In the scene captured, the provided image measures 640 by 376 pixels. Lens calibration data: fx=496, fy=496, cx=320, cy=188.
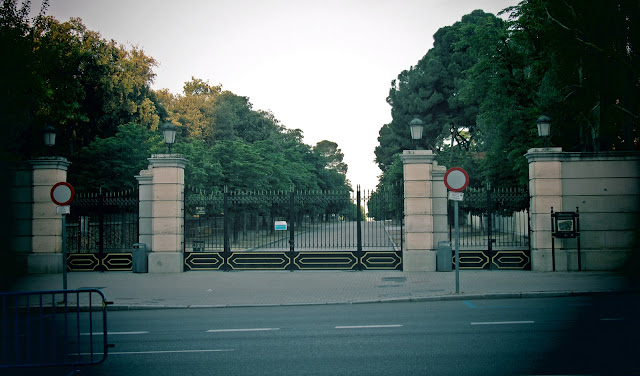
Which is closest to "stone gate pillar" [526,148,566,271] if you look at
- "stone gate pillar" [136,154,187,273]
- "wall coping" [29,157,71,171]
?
"stone gate pillar" [136,154,187,273]

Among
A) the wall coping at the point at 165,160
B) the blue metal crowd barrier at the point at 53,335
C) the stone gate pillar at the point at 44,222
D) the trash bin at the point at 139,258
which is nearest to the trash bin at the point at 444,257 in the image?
the wall coping at the point at 165,160

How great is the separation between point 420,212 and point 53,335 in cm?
1194

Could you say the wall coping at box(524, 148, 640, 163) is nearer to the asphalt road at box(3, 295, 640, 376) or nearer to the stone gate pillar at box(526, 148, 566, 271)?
the stone gate pillar at box(526, 148, 566, 271)

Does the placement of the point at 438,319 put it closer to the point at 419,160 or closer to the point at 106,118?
the point at 419,160

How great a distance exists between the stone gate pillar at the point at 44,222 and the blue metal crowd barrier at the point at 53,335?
5138 millimetres

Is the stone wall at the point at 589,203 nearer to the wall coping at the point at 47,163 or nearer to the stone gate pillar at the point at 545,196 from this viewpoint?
the stone gate pillar at the point at 545,196

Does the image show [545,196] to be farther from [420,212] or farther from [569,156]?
[420,212]

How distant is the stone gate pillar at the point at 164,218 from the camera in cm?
1694

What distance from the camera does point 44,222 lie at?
17.3 meters

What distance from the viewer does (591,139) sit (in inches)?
922

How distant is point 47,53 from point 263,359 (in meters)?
Answer: 19.9

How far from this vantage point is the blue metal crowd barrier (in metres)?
6.31

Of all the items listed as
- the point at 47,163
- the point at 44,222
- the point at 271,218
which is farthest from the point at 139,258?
the point at 271,218

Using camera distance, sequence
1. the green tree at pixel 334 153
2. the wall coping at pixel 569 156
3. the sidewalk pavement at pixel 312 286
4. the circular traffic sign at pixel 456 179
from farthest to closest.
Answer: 1. the green tree at pixel 334 153
2. the wall coping at pixel 569 156
3. the circular traffic sign at pixel 456 179
4. the sidewalk pavement at pixel 312 286
